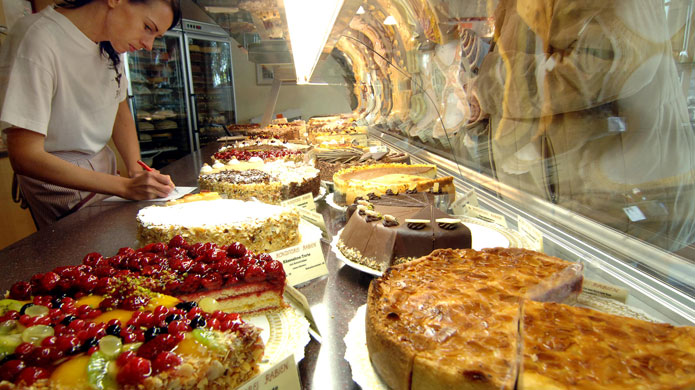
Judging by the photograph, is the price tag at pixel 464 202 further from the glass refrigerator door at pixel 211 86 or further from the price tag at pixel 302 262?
the glass refrigerator door at pixel 211 86

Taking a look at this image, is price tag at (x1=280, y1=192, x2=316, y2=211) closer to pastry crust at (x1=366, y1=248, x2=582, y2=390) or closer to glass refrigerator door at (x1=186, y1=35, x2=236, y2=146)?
pastry crust at (x1=366, y1=248, x2=582, y2=390)

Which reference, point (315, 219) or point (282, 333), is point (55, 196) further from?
point (282, 333)

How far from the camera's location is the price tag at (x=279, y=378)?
0.86m

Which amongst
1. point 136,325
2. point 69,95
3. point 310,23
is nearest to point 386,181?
point 310,23

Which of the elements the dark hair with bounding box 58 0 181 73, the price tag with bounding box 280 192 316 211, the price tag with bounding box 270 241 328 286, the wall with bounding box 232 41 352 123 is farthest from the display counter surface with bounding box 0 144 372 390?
A: the wall with bounding box 232 41 352 123

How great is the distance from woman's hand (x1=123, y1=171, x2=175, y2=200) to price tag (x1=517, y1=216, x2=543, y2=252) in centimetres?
235

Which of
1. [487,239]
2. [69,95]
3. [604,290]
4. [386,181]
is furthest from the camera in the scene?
[69,95]

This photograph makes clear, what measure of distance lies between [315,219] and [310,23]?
1090 mm

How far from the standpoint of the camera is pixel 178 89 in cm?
868

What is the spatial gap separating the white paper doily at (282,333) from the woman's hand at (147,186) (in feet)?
6.01

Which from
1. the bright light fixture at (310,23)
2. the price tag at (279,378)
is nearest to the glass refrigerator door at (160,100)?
the bright light fixture at (310,23)

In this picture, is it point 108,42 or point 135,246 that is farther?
point 108,42

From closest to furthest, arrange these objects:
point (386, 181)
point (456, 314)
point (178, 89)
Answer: point (456, 314) → point (386, 181) → point (178, 89)

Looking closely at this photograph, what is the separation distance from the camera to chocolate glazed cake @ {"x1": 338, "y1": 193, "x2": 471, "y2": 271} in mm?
1643
